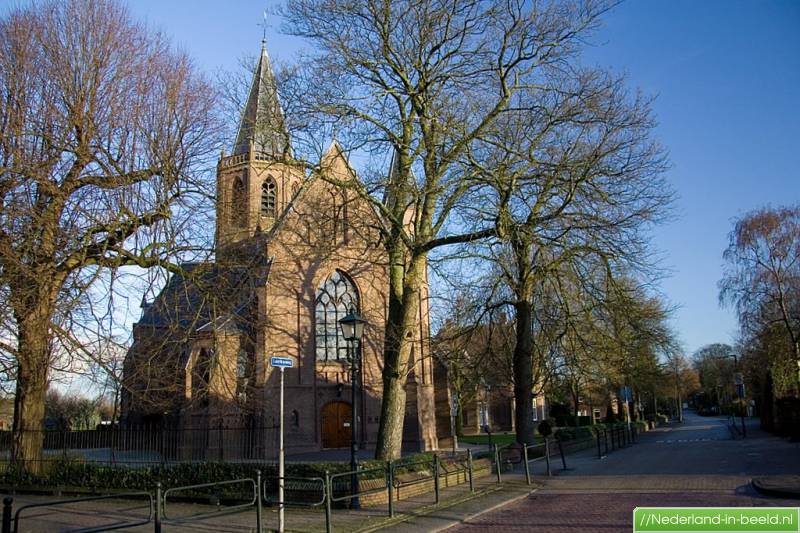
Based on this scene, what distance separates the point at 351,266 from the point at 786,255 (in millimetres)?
23322

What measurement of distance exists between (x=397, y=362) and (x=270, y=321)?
521 centimetres

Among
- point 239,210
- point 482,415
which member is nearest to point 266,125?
point 239,210

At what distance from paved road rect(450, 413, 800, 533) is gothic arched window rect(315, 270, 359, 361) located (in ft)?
49.5

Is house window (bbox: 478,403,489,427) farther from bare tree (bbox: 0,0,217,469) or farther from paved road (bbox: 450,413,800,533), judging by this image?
bare tree (bbox: 0,0,217,469)

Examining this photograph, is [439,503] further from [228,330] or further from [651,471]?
[228,330]

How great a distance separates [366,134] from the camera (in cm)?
1692

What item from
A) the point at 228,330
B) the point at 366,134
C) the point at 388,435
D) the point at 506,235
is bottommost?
the point at 388,435

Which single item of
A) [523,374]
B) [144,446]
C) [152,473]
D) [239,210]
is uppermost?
[239,210]

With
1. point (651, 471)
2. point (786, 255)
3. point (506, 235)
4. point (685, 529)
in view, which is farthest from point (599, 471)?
point (786, 255)

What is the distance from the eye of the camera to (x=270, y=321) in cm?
2028

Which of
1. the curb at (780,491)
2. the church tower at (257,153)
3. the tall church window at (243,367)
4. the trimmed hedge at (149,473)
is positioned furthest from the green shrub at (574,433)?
the church tower at (257,153)

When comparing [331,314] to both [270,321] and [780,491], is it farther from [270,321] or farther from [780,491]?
[780,491]

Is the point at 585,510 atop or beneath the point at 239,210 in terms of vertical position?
beneath

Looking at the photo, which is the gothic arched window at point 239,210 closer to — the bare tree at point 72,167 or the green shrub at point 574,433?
the bare tree at point 72,167
